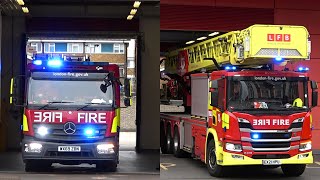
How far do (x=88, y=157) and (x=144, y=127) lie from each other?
796 centimetres

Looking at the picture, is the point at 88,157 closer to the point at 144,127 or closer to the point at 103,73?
the point at 103,73

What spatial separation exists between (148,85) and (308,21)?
6263 mm

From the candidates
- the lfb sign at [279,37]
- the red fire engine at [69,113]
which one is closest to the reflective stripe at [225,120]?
the lfb sign at [279,37]

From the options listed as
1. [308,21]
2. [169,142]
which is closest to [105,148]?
[169,142]

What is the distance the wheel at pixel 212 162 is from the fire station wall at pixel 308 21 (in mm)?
6011

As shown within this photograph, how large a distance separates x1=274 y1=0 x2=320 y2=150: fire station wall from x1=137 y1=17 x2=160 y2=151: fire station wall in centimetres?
467

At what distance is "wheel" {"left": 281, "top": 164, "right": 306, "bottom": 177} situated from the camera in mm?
11672

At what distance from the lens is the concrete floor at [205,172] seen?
11752 millimetres

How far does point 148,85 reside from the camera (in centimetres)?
1917

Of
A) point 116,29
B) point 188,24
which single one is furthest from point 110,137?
point 116,29

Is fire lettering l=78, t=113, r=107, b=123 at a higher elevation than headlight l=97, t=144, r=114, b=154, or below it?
higher

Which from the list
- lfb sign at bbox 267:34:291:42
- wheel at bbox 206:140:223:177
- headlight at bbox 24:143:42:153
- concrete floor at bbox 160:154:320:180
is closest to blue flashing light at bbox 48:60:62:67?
headlight at bbox 24:143:42:153

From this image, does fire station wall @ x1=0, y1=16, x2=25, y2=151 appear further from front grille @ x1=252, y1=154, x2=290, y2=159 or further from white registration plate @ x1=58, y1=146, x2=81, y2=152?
front grille @ x1=252, y1=154, x2=290, y2=159

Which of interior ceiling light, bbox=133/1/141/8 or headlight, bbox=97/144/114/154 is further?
interior ceiling light, bbox=133/1/141/8
